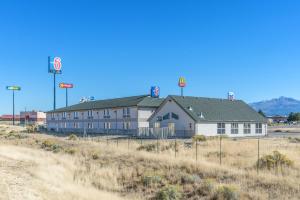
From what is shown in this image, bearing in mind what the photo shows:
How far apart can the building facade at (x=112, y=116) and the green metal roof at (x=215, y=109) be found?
791 cm

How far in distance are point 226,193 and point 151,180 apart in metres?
5.54

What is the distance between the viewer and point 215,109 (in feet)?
180

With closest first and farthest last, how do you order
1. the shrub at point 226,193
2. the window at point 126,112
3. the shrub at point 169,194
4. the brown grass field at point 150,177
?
the shrub at point 226,193, the brown grass field at point 150,177, the shrub at point 169,194, the window at point 126,112

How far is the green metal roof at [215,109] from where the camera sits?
167 feet

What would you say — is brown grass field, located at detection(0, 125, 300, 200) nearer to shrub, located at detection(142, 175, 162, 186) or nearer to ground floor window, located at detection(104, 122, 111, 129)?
shrub, located at detection(142, 175, 162, 186)

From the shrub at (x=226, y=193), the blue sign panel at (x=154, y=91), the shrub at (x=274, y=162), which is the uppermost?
the blue sign panel at (x=154, y=91)

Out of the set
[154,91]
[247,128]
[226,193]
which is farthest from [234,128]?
[226,193]

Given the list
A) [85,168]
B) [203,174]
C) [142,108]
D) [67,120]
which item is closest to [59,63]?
[67,120]

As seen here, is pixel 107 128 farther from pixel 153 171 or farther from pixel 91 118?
pixel 153 171

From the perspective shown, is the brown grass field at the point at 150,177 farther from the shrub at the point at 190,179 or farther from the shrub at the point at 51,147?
the shrub at the point at 51,147

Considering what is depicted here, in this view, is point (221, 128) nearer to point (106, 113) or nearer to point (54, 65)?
point (106, 113)

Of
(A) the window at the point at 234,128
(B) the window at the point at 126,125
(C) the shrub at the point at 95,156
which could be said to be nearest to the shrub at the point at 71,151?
(C) the shrub at the point at 95,156

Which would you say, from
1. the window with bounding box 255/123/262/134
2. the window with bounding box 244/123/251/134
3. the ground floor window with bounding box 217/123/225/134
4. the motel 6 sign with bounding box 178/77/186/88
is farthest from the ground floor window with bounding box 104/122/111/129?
the window with bounding box 255/123/262/134

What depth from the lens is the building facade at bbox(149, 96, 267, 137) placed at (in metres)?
49.9
